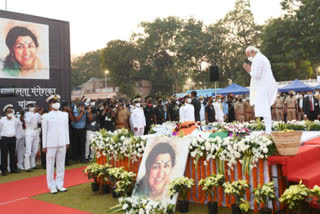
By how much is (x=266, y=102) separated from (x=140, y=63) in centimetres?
4130

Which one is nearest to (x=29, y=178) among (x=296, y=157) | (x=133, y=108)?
(x=133, y=108)

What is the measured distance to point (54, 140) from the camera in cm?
617

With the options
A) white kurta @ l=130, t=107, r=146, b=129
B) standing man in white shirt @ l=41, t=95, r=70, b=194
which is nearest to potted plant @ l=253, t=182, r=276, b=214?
standing man in white shirt @ l=41, t=95, r=70, b=194

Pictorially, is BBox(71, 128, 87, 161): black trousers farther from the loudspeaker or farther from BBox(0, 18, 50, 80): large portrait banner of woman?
the loudspeaker

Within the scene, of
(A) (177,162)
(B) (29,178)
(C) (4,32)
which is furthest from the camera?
(C) (4,32)

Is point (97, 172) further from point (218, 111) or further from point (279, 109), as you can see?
point (279, 109)

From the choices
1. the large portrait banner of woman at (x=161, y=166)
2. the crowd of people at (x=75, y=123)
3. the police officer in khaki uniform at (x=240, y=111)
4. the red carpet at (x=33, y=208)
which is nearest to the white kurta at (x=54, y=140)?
the red carpet at (x=33, y=208)

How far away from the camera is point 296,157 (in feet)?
15.2

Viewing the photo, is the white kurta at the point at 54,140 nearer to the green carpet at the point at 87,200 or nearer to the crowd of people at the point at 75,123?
the green carpet at the point at 87,200

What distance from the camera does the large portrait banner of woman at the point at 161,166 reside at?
5.02m

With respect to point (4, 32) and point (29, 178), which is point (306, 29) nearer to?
point (4, 32)

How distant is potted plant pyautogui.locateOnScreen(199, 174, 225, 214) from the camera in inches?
174

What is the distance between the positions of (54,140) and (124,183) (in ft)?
6.01

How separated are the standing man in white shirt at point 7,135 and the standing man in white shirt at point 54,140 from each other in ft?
8.67
